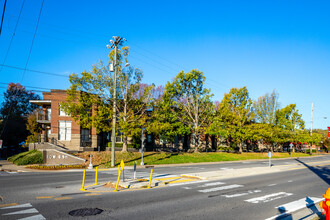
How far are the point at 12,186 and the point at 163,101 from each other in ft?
77.9

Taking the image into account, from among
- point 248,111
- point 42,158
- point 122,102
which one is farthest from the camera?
point 248,111

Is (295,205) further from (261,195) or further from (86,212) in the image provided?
(86,212)

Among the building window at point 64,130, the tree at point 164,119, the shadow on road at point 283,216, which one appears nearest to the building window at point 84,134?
the building window at point 64,130

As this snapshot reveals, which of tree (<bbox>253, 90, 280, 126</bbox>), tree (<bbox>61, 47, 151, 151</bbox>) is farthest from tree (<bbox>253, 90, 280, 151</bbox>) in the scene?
tree (<bbox>61, 47, 151, 151</bbox>)

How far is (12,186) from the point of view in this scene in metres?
13.5

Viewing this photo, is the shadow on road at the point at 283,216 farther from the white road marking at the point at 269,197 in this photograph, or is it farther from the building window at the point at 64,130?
the building window at the point at 64,130

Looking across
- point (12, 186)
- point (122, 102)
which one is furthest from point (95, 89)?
point (12, 186)

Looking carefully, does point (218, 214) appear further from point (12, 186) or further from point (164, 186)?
point (12, 186)

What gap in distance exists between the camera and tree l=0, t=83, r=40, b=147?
167 feet

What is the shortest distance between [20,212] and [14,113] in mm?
57224

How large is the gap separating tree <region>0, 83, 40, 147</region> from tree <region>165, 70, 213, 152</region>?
3184 cm

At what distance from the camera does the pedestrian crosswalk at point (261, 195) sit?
9.78 meters

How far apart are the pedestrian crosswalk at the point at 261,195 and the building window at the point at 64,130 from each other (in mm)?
25582

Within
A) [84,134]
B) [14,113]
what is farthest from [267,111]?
[14,113]
